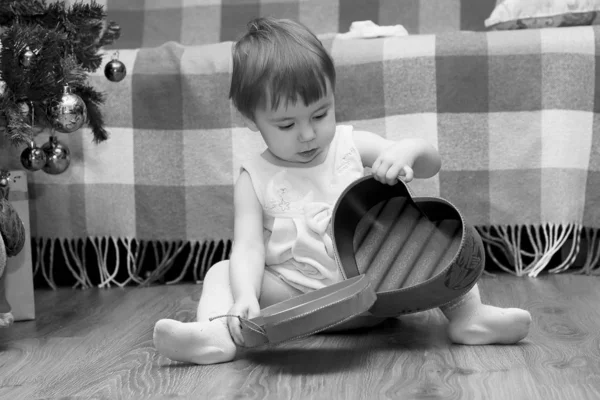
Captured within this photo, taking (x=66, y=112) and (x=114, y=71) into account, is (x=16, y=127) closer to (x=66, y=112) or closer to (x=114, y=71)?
(x=66, y=112)

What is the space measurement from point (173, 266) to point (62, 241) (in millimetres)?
243

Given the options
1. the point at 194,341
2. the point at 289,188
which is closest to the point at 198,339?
the point at 194,341

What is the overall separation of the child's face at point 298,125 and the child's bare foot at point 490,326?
1.10ft

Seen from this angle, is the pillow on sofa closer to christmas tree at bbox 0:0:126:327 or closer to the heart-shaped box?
the heart-shaped box

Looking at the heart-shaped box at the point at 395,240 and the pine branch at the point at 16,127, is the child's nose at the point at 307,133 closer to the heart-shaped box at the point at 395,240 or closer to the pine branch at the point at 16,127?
the heart-shaped box at the point at 395,240

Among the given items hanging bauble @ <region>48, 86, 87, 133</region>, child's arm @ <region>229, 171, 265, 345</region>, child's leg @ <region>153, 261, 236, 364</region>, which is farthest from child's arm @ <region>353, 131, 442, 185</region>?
hanging bauble @ <region>48, 86, 87, 133</region>

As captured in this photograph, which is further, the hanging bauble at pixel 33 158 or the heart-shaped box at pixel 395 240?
the hanging bauble at pixel 33 158

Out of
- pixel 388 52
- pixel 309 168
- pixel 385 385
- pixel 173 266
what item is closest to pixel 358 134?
pixel 309 168

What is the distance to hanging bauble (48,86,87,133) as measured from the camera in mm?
1412

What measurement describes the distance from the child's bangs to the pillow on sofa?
2.40 feet

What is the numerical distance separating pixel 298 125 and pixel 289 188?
0.41ft

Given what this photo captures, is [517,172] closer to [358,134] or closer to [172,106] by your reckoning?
[358,134]

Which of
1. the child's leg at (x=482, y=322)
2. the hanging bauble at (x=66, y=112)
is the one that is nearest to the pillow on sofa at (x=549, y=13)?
the child's leg at (x=482, y=322)

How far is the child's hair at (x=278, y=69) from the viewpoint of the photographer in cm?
125
